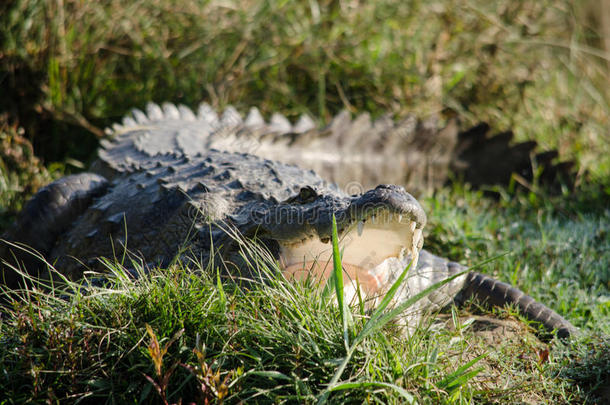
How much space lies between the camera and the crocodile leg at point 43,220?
3191 millimetres

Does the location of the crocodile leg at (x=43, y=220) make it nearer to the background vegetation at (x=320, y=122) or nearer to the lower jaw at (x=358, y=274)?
the background vegetation at (x=320, y=122)

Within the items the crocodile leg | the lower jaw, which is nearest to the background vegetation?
the lower jaw

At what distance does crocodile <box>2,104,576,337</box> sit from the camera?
2266 mm

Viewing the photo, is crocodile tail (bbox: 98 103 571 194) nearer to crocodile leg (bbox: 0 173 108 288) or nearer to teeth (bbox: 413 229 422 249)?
crocodile leg (bbox: 0 173 108 288)

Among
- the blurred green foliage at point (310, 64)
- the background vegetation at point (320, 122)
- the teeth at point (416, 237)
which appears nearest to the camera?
the background vegetation at point (320, 122)

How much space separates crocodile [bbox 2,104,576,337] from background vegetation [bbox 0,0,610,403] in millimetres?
296

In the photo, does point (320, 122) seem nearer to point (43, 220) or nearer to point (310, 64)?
point (310, 64)

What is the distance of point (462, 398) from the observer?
6.11ft

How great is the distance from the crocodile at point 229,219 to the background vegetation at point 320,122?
30 cm

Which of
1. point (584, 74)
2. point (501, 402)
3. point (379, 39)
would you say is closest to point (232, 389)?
point (501, 402)

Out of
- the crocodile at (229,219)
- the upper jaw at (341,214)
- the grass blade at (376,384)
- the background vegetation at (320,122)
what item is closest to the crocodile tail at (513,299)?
the crocodile at (229,219)

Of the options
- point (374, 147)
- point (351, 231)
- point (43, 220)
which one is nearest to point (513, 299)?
point (351, 231)

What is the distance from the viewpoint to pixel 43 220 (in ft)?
10.7

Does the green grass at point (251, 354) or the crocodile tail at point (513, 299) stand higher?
the green grass at point (251, 354)
